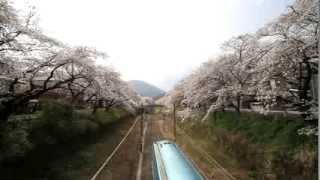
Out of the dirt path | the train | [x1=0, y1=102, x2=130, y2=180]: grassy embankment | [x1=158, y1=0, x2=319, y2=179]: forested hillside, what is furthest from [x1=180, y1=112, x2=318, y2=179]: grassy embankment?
[x1=0, y1=102, x2=130, y2=180]: grassy embankment

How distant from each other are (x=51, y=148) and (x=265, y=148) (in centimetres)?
1396

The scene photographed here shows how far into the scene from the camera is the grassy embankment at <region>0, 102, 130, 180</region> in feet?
57.4

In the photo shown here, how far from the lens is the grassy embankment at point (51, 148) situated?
688 inches

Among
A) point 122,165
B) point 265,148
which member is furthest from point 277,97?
point 122,165

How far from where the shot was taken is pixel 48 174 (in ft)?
62.3

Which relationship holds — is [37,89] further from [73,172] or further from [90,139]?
[90,139]

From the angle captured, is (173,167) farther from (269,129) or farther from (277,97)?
(269,129)

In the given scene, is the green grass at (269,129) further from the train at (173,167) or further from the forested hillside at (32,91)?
the forested hillside at (32,91)

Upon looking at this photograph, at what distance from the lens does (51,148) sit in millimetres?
24766

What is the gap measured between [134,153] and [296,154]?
14.9 meters

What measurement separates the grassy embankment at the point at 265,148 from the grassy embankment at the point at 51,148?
28.3 feet

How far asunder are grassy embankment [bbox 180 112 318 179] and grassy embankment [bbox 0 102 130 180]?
8.62 m

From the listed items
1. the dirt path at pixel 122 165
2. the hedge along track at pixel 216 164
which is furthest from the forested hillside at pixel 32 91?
the hedge along track at pixel 216 164

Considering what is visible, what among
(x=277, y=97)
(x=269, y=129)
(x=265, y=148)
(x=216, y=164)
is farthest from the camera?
(x=269, y=129)
